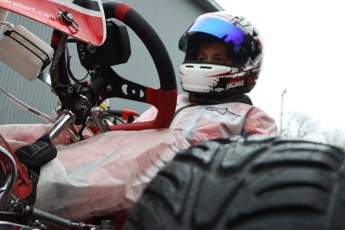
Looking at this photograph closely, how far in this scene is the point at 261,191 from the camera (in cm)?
62

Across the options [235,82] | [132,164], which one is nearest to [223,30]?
[235,82]

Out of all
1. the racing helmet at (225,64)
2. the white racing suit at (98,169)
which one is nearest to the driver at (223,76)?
the racing helmet at (225,64)

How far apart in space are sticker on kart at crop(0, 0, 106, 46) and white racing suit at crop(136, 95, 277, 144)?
2.98 feet

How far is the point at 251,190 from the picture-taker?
0.63 meters

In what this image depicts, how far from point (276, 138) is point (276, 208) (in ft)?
0.63

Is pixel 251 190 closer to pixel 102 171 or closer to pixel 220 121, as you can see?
pixel 102 171

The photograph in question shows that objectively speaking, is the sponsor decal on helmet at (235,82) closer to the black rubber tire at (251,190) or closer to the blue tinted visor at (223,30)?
the blue tinted visor at (223,30)

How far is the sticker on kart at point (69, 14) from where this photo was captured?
1.13 metres

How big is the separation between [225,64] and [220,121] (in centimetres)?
43

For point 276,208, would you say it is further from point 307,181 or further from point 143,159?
point 143,159

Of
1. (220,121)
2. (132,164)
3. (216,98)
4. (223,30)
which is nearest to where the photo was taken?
(132,164)

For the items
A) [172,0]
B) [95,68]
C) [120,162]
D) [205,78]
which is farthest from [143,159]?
[172,0]

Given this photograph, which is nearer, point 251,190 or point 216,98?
point 251,190

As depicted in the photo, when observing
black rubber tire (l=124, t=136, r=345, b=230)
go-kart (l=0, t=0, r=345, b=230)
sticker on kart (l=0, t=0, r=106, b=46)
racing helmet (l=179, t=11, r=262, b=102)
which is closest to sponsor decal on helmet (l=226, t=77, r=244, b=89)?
racing helmet (l=179, t=11, r=262, b=102)
